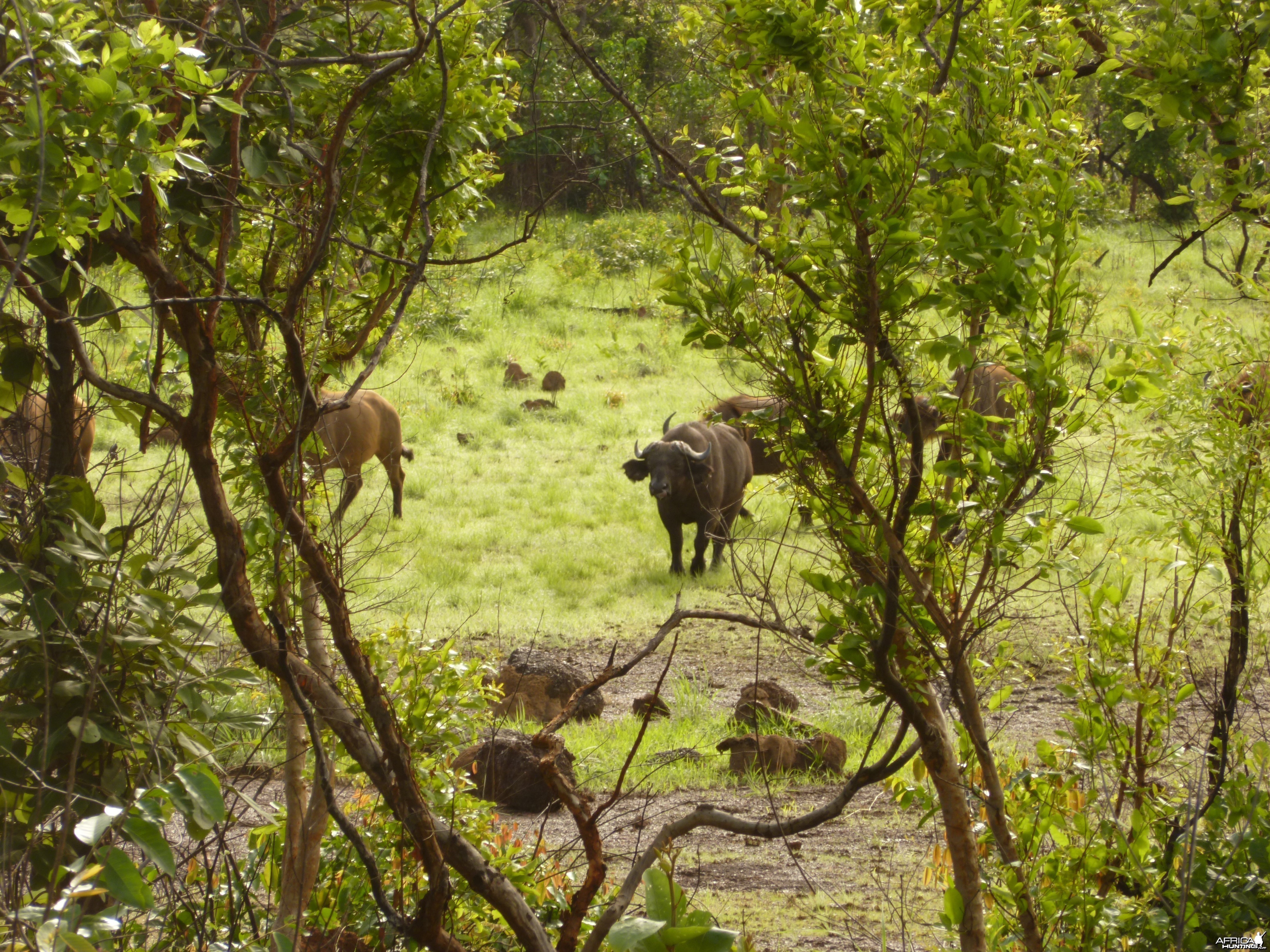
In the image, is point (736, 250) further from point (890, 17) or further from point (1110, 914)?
point (1110, 914)

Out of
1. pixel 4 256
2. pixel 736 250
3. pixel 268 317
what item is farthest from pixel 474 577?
pixel 4 256

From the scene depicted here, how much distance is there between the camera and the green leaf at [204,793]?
5.24 feet

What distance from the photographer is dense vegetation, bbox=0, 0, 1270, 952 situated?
206 centimetres

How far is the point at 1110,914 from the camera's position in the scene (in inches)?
99.1

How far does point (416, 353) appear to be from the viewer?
113 inches

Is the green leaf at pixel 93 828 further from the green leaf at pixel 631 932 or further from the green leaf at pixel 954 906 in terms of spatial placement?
the green leaf at pixel 954 906

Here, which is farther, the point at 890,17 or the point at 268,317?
the point at 268,317

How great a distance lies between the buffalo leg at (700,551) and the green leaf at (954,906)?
7.89 metres

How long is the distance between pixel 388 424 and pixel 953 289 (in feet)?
33.0

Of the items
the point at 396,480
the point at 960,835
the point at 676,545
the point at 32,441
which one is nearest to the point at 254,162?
the point at 32,441

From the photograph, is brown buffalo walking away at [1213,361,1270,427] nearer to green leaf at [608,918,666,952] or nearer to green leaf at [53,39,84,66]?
green leaf at [608,918,666,952]

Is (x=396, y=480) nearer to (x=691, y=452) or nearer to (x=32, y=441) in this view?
(x=691, y=452)

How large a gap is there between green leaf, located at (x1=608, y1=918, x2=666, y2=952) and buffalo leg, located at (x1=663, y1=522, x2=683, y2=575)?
9647 millimetres

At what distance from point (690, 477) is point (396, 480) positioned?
3271 millimetres
